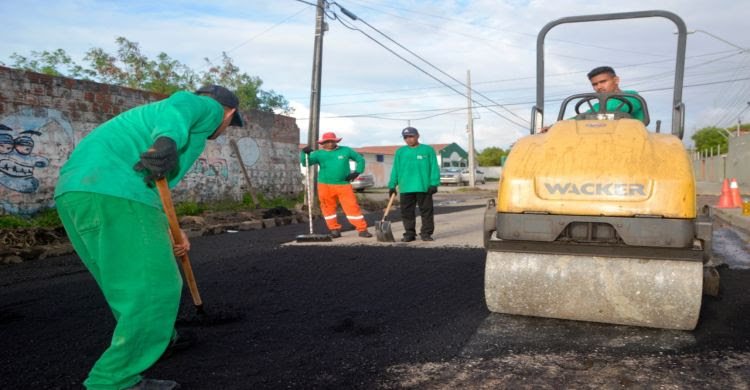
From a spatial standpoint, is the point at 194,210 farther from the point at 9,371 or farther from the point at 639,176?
the point at 639,176

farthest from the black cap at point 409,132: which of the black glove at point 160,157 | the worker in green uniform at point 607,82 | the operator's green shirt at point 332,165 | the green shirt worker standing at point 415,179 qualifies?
the black glove at point 160,157

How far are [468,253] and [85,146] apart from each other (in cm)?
488

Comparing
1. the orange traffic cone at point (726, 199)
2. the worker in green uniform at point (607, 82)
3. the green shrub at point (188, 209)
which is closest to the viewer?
the worker in green uniform at point (607, 82)

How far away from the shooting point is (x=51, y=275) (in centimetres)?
589

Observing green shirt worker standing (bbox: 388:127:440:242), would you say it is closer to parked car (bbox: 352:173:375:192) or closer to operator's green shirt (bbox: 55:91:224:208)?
operator's green shirt (bbox: 55:91:224:208)

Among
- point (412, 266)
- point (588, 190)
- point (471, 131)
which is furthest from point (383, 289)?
point (471, 131)

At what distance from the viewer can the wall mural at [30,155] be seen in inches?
353

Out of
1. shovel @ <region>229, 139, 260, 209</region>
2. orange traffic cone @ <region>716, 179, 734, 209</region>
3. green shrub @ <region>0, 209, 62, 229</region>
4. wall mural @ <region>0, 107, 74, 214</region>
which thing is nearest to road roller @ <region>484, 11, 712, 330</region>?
green shrub @ <region>0, 209, 62, 229</region>

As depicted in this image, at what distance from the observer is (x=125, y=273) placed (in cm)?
239

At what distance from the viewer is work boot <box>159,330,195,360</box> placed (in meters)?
3.08

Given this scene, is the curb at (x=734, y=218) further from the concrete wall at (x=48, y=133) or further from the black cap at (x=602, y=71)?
the concrete wall at (x=48, y=133)

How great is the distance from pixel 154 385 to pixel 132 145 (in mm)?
1062

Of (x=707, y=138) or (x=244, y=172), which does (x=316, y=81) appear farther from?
(x=707, y=138)

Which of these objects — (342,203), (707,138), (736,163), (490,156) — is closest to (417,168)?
(342,203)
